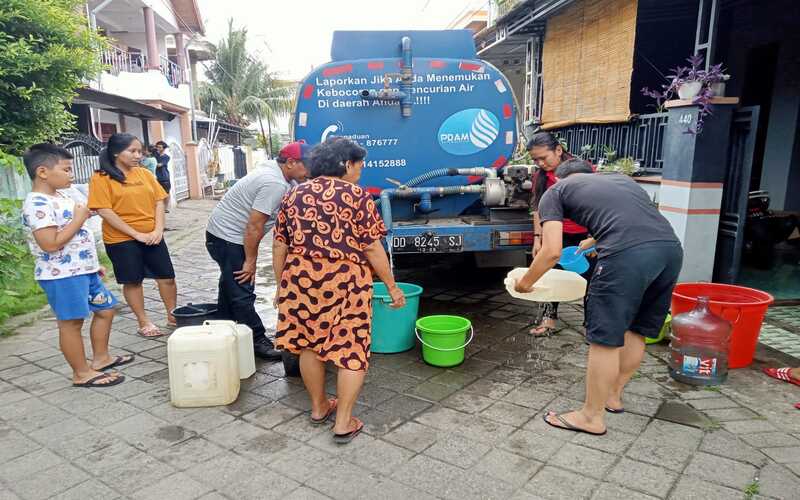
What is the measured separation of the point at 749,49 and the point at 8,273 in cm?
992

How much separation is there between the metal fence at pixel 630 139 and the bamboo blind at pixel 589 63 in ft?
0.53

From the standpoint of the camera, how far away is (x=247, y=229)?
11.5ft

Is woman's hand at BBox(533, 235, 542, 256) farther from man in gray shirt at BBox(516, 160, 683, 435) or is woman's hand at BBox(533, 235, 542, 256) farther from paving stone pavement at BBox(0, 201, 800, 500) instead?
man in gray shirt at BBox(516, 160, 683, 435)

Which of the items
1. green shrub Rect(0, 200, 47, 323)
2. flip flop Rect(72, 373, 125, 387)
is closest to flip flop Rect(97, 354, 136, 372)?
flip flop Rect(72, 373, 125, 387)

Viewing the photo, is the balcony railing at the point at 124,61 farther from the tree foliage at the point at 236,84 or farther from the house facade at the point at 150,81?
the tree foliage at the point at 236,84

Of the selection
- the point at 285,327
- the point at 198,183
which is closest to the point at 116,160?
the point at 285,327

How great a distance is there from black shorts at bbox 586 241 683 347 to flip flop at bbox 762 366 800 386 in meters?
1.38

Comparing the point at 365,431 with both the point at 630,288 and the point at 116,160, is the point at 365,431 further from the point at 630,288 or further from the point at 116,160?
the point at 116,160

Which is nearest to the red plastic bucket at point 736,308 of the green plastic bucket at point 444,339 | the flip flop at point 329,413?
the green plastic bucket at point 444,339

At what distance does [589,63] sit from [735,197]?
148 inches

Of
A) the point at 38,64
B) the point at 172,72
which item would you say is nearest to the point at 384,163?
the point at 38,64

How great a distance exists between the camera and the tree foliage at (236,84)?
1022 inches

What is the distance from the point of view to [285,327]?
2871mm

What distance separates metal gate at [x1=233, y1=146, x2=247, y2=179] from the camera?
25.4 m
